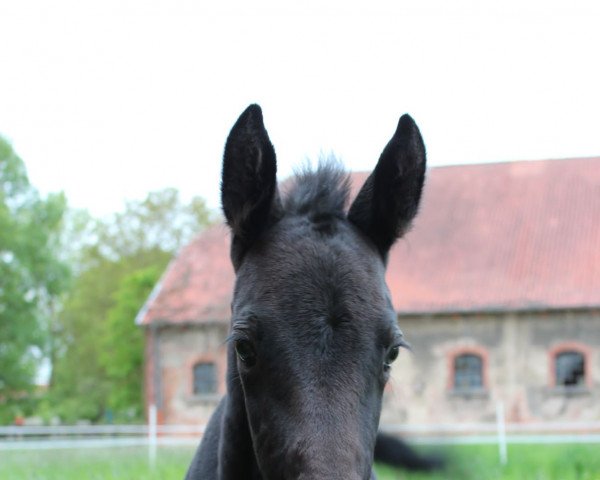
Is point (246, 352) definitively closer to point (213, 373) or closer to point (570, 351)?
point (570, 351)

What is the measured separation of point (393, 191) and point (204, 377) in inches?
1154

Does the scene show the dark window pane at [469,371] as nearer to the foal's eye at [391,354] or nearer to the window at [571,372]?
the window at [571,372]

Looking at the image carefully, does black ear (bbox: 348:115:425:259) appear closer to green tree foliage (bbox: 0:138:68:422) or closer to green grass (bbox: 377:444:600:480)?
green grass (bbox: 377:444:600:480)

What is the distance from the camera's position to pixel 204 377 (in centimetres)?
3194

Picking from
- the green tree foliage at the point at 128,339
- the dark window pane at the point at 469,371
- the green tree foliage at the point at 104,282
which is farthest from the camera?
the green tree foliage at the point at 104,282

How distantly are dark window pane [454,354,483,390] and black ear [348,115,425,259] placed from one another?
27017 millimetres

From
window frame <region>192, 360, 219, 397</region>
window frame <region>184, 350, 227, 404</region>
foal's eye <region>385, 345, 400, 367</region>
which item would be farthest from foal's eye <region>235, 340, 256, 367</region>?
window frame <region>192, 360, 219, 397</region>

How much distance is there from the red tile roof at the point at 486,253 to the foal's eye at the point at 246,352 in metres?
25.1

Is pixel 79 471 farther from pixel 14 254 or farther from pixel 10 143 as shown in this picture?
pixel 10 143

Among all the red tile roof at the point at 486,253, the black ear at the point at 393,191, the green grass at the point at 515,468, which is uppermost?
the red tile roof at the point at 486,253

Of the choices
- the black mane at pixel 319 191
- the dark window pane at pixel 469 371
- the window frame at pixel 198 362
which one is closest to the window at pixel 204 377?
the window frame at pixel 198 362

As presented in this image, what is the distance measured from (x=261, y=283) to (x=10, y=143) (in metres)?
40.7

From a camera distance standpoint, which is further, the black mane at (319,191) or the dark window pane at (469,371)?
the dark window pane at (469,371)

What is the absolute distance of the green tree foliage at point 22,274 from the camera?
127ft
